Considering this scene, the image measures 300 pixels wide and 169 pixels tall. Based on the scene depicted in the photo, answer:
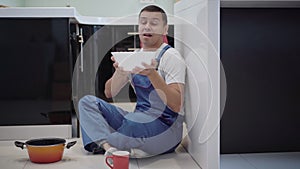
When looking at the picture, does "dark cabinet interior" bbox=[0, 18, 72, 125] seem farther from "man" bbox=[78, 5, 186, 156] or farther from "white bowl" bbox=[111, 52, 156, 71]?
"white bowl" bbox=[111, 52, 156, 71]

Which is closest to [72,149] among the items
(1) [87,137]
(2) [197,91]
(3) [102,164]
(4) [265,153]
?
(1) [87,137]

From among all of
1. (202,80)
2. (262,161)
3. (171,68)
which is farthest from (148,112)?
(262,161)

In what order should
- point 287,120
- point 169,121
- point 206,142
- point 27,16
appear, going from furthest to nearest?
point 27,16, point 287,120, point 169,121, point 206,142

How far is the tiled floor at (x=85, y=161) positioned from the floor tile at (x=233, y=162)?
133 millimetres

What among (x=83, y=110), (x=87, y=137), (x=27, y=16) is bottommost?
(x=87, y=137)

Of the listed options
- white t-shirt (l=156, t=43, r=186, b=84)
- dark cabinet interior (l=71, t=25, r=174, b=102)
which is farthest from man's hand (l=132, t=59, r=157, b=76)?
dark cabinet interior (l=71, t=25, r=174, b=102)

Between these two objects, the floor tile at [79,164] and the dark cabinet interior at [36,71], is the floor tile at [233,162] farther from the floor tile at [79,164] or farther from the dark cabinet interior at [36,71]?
the dark cabinet interior at [36,71]

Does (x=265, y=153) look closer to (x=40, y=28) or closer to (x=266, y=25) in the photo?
(x=266, y=25)

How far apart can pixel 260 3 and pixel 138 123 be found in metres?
0.70

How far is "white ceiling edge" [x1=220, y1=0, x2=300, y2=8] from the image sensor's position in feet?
4.90

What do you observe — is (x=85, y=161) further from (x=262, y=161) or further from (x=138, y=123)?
(x=262, y=161)

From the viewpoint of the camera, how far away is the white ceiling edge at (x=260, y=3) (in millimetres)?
1493

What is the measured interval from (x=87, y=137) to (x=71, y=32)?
2.33ft

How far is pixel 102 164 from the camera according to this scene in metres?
1.57
